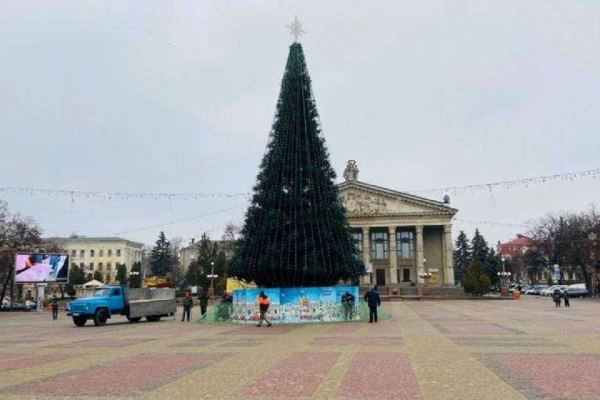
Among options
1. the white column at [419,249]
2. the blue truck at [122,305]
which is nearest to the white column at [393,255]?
the white column at [419,249]

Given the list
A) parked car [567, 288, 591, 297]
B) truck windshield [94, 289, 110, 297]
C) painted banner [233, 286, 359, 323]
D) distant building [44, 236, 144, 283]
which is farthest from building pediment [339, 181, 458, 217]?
distant building [44, 236, 144, 283]

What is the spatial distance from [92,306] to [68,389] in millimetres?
20942

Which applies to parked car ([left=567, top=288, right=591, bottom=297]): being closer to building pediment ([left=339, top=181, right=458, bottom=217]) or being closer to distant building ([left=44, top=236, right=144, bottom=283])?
building pediment ([left=339, top=181, right=458, bottom=217])

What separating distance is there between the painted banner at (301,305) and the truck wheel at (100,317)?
789cm

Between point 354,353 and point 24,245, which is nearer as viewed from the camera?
point 354,353

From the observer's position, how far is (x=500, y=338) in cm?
1673

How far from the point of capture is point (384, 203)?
278 feet

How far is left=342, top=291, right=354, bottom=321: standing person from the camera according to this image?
25.8 metres

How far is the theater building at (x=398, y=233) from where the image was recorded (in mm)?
84062

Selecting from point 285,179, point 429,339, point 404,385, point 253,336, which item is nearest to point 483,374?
point 404,385

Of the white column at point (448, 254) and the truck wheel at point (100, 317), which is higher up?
the white column at point (448, 254)

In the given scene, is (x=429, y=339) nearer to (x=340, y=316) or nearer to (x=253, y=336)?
(x=253, y=336)

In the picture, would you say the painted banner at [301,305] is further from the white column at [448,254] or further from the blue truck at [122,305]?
the white column at [448,254]

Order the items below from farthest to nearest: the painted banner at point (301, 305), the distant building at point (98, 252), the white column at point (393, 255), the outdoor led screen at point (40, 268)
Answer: the distant building at point (98, 252), the white column at point (393, 255), the outdoor led screen at point (40, 268), the painted banner at point (301, 305)
